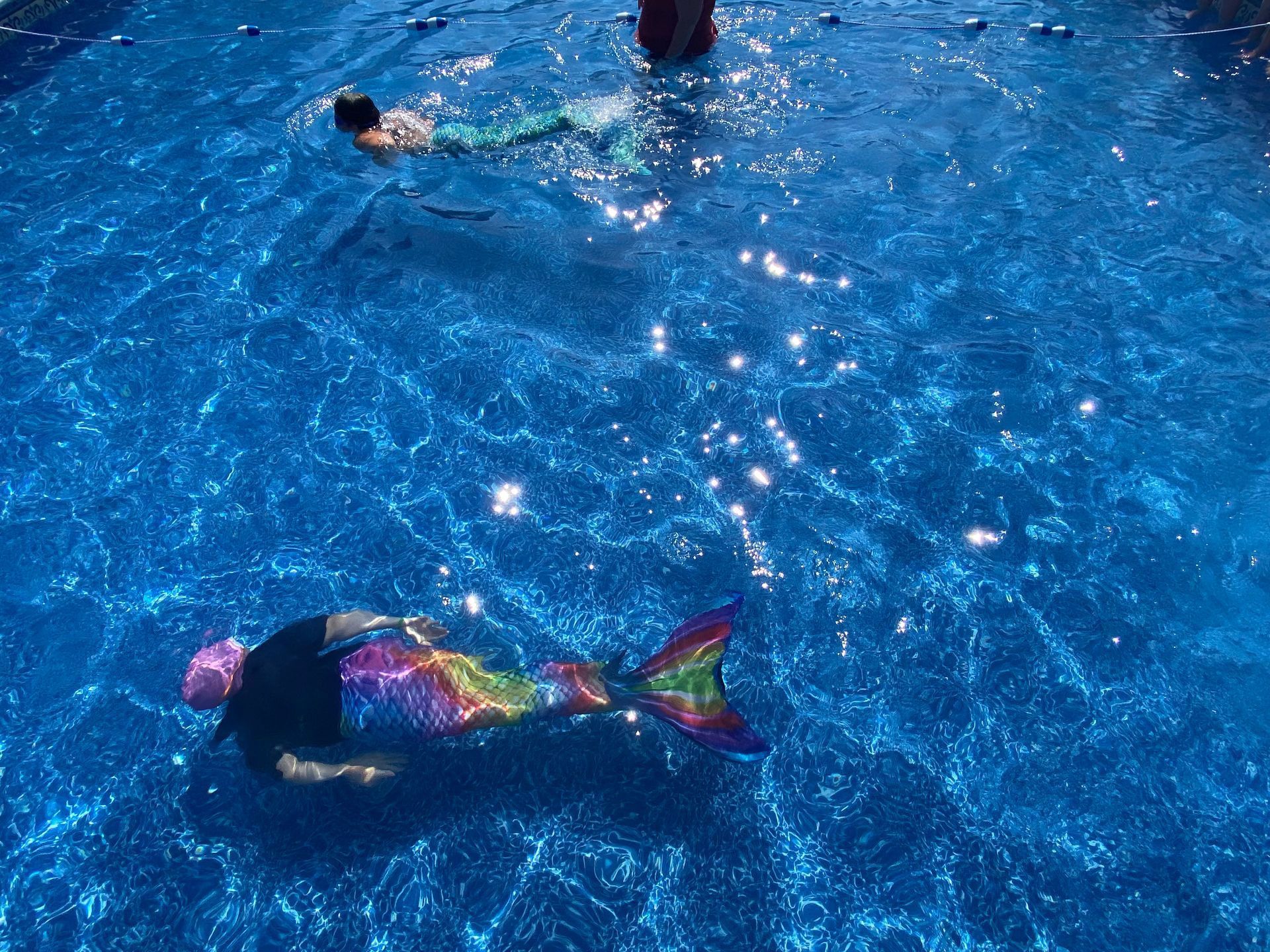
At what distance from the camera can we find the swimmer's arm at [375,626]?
440cm

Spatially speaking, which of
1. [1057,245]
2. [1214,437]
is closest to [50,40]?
[1057,245]

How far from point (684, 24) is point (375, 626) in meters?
7.74

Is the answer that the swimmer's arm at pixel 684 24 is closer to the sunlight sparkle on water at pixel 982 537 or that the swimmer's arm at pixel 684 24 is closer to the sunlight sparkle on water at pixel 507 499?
the sunlight sparkle on water at pixel 507 499

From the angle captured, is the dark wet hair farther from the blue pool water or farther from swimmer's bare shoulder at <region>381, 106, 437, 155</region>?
the blue pool water

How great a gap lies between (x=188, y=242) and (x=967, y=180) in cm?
769

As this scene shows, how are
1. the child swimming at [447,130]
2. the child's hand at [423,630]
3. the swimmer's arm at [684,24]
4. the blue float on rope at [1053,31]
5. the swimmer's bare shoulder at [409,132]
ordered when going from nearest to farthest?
the child's hand at [423,630], the child swimming at [447,130], the swimmer's bare shoulder at [409,132], the swimmer's arm at [684,24], the blue float on rope at [1053,31]

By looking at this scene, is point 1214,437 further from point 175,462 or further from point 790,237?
point 175,462

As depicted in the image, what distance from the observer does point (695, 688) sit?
3.99 m

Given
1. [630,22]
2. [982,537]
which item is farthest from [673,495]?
[630,22]

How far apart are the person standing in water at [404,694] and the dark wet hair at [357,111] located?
5.68 meters

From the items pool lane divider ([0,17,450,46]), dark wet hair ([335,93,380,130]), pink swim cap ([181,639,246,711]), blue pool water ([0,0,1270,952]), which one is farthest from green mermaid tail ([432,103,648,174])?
pink swim cap ([181,639,246,711])

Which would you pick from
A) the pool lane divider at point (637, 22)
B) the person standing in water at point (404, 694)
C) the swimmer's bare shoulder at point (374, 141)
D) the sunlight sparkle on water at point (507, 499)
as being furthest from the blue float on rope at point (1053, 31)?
the person standing in water at point (404, 694)

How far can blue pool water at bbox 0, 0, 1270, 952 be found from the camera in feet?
12.5

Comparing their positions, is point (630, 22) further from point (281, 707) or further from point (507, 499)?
point (281, 707)
